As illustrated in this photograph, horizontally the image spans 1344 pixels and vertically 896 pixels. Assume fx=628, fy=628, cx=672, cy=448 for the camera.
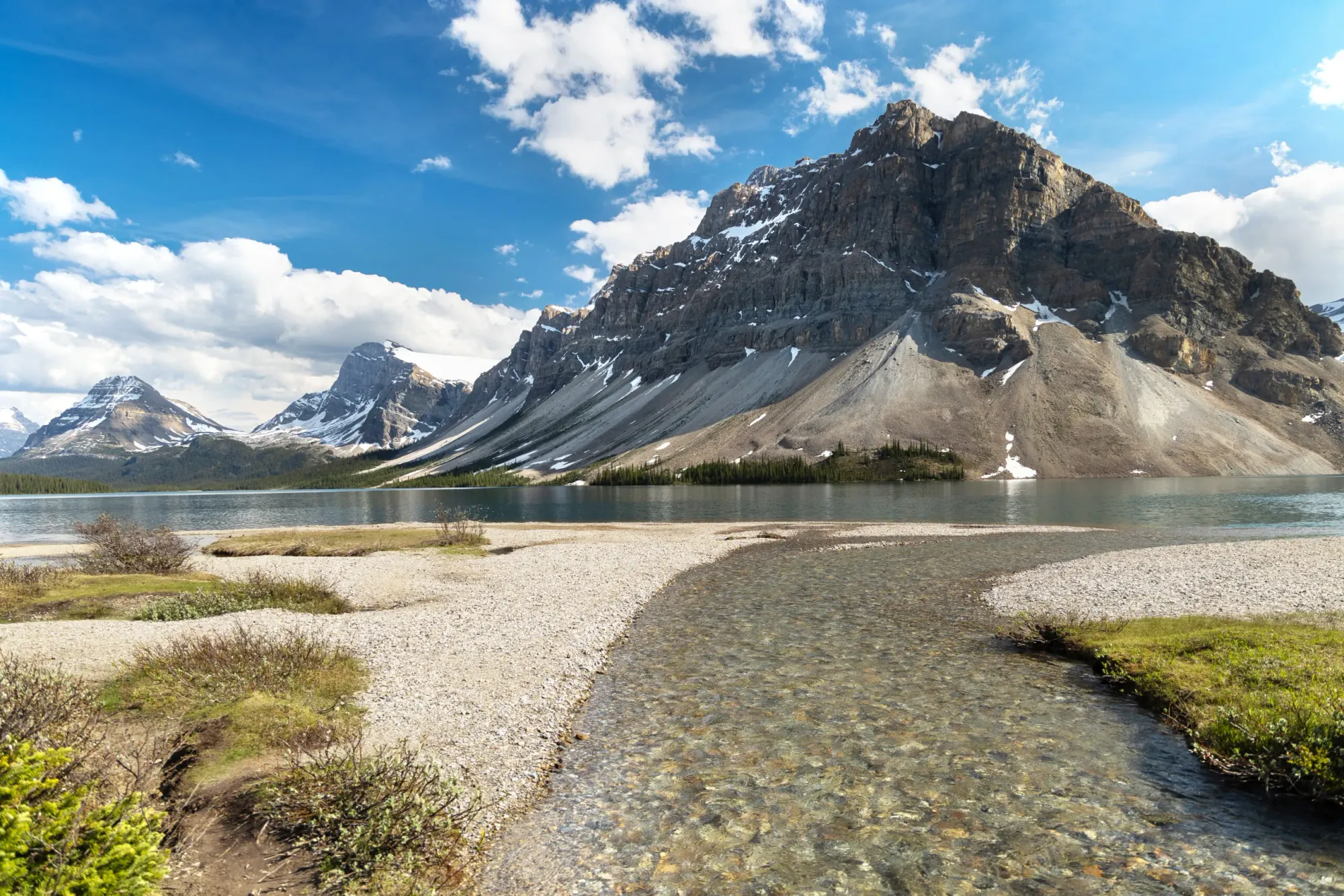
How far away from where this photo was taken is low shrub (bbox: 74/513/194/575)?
128ft

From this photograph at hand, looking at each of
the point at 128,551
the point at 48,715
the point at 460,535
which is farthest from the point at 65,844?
the point at 460,535

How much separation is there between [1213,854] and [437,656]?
19.0 metres

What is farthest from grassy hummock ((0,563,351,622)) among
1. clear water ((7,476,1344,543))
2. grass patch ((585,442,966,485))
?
grass patch ((585,442,966,485))

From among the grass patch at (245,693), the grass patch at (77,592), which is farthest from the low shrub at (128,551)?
the grass patch at (245,693)

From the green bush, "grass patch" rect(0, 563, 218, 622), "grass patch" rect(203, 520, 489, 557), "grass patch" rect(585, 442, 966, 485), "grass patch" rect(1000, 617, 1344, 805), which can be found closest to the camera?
the green bush

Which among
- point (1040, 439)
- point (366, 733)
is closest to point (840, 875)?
point (366, 733)

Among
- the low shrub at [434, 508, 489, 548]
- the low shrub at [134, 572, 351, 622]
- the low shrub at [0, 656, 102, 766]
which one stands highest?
the low shrub at [0, 656, 102, 766]

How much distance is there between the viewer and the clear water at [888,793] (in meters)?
9.33

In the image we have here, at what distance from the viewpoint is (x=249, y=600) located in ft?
93.1

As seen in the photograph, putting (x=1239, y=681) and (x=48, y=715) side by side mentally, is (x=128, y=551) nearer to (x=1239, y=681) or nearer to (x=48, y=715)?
(x=48, y=715)

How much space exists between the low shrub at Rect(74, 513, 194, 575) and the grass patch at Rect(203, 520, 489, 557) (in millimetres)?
10747

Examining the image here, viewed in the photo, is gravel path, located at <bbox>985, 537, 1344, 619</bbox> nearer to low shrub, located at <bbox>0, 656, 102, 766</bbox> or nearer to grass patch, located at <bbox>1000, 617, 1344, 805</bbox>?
grass patch, located at <bbox>1000, 617, 1344, 805</bbox>

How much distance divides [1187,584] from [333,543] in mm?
63946

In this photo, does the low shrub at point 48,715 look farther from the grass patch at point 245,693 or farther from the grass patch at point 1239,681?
the grass patch at point 1239,681
